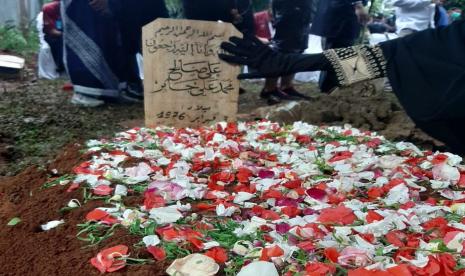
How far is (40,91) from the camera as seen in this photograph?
6.29m

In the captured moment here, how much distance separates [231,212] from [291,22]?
4624mm

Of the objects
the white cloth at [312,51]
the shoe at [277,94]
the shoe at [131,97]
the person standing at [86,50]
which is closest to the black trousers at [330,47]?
the shoe at [277,94]

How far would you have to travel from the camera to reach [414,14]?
6.48 m

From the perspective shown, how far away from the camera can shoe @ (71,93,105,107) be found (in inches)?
204

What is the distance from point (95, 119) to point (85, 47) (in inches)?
40.5

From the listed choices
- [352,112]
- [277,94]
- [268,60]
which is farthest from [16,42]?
[268,60]

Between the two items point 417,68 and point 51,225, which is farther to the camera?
point 417,68

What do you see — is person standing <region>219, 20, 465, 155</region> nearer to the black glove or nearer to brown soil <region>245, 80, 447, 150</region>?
the black glove

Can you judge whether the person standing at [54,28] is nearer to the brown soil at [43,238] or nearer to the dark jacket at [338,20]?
the dark jacket at [338,20]

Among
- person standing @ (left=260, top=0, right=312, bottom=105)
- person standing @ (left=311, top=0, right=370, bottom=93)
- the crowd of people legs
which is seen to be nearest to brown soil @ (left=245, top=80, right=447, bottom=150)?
the crowd of people legs

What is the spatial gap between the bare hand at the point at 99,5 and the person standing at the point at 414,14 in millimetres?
3467

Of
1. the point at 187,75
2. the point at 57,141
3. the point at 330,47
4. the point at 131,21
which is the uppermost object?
the point at 131,21

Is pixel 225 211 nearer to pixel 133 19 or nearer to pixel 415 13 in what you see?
pixel 133 19

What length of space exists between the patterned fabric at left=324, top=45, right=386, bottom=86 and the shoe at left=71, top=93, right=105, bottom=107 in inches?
128
